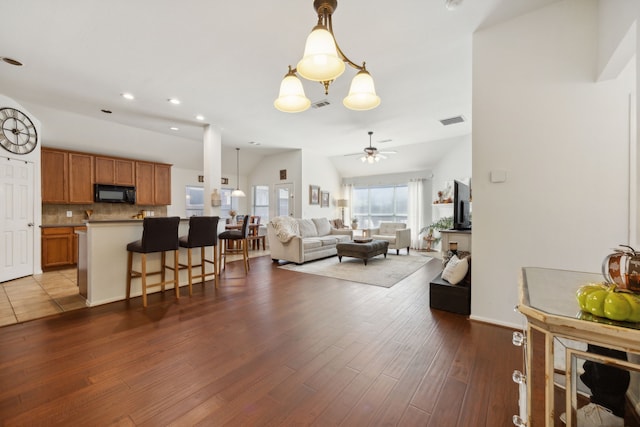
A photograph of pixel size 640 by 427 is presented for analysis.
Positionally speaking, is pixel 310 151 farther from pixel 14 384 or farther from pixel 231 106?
pixel 14 384

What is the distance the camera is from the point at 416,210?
305 inches

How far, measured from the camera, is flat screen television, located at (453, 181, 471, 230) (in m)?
3.43

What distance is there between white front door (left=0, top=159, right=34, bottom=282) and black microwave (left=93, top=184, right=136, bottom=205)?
1297mm

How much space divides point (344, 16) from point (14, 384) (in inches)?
144

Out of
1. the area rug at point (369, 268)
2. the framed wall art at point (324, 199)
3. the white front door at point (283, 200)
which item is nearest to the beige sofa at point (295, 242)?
the area rug at point (369, 268)

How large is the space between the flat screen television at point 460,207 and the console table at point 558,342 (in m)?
2.58

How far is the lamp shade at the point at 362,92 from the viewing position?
1947mm

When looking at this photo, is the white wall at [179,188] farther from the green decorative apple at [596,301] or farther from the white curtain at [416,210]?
the green decorative apple at [596,301]

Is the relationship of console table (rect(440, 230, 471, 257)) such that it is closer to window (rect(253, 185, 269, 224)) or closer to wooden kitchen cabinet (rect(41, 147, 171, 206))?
window (rect(253, 185, 269, 224))

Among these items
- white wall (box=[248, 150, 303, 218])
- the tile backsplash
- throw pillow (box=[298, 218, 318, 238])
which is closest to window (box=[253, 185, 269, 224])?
white wall (box=[248, 150, 303, 218])

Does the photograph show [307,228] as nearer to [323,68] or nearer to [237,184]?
[237,184]

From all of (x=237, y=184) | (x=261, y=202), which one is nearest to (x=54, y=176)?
(x=237, y=184)

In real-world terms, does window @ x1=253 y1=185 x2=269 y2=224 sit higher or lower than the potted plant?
higher

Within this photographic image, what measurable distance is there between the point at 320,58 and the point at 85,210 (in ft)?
22.4
